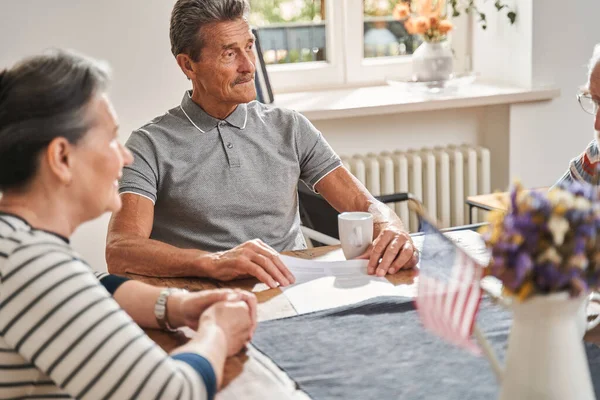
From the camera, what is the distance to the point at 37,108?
1.06m

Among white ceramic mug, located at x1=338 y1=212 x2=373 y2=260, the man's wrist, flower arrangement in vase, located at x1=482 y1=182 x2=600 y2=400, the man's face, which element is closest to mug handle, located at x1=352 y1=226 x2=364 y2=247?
white ceramic mug, located at x1=338 y1=212 x2=373 y2=260

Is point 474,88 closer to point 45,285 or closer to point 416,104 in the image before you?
point 416,104

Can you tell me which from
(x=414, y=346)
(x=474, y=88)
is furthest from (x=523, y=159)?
(x=414, y=346)

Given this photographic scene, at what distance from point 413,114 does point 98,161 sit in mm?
2653

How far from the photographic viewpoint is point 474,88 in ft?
11.8

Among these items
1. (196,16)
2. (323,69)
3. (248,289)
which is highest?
(196,16)

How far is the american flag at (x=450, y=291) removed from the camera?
102cm

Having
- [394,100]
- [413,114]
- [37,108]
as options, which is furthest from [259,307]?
[413,114]

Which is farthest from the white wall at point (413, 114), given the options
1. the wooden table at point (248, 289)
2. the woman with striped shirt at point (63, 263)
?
the woman with striped shirt at point (63, 263)

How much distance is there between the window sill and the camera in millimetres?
3309

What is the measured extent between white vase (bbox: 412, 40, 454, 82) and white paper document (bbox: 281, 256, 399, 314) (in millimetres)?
1920

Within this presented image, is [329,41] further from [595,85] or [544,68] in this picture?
[595,85]

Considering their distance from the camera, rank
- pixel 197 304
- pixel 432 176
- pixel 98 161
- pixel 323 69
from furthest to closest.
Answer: pixel 323 69
pixel 432 176
pixel 197 304
pixel 98 161

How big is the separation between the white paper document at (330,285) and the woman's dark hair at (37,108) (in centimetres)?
58
